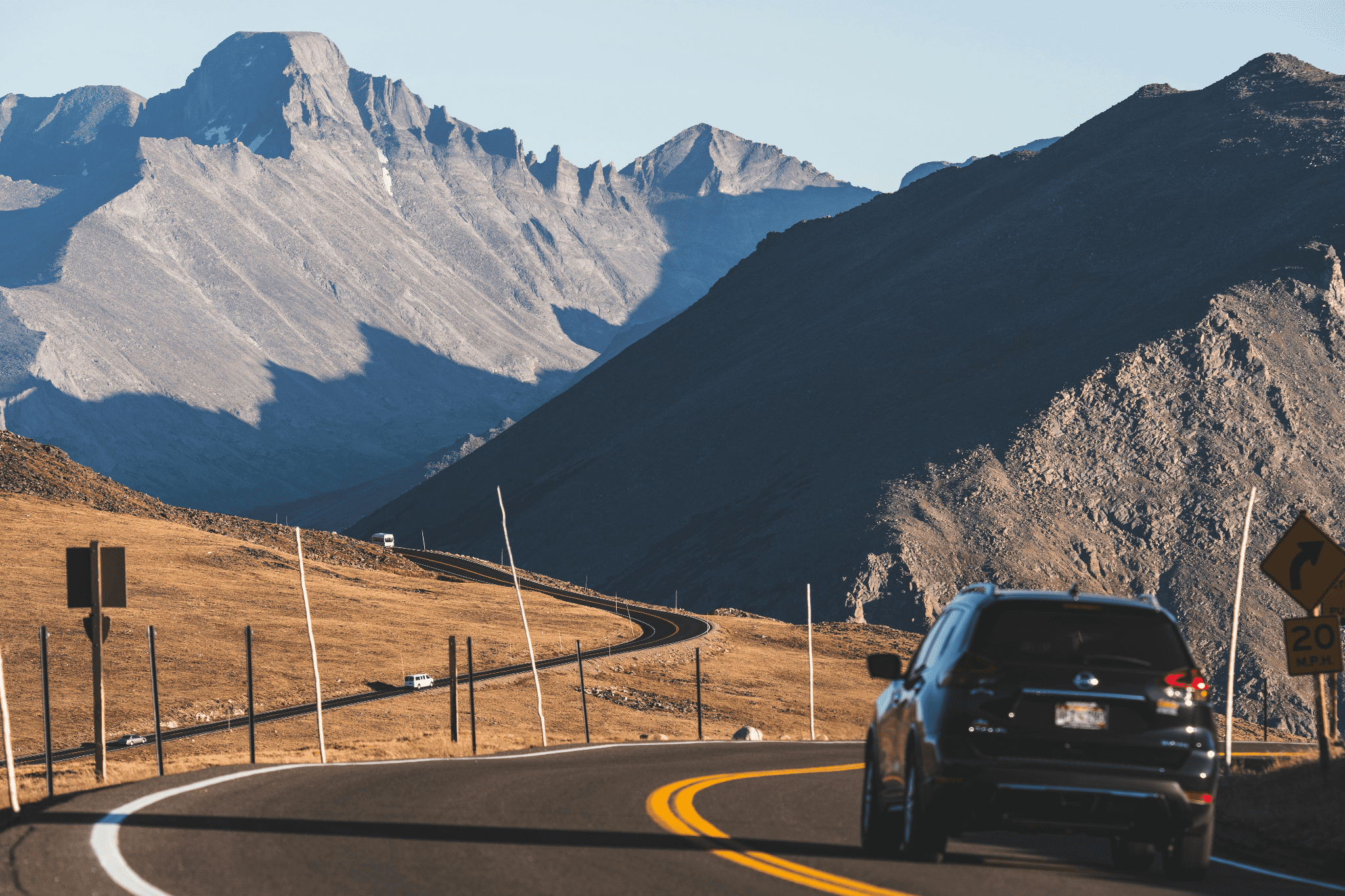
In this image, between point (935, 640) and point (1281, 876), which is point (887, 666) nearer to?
point (935, 640)

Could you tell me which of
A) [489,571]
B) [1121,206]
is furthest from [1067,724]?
[1121,206]

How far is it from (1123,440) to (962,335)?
92.4 ft

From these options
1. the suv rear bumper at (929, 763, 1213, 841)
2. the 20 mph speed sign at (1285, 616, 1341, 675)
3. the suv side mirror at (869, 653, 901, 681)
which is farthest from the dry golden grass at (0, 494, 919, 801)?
the suv rear bumper at (929, 763, 1213, 841)

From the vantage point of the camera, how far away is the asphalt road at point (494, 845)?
9406mm

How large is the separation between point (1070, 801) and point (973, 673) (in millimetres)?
1047

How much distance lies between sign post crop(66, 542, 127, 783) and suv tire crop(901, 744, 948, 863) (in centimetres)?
1192

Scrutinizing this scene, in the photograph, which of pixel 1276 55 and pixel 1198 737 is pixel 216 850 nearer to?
pixel 1198 737

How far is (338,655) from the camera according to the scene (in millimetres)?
66938

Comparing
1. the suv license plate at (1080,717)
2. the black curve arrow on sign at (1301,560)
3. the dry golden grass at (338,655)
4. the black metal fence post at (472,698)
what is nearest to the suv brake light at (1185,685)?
the suv license plate at (1080,717)

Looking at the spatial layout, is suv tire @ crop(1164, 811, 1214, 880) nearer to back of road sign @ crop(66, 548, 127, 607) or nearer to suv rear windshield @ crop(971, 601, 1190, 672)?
suv rear windshield @ crop(971, 601, 1190, 672)

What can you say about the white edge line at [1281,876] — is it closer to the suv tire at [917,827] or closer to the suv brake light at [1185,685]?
the suv brake light at [1185,685]

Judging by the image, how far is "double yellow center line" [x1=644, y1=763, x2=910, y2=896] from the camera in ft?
31.6

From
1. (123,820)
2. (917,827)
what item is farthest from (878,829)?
(123,820)

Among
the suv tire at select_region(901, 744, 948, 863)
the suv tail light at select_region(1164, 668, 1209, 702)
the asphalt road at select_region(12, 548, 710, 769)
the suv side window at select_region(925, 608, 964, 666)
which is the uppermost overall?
the suv side window at select_region(925, 608, 964, 666)
